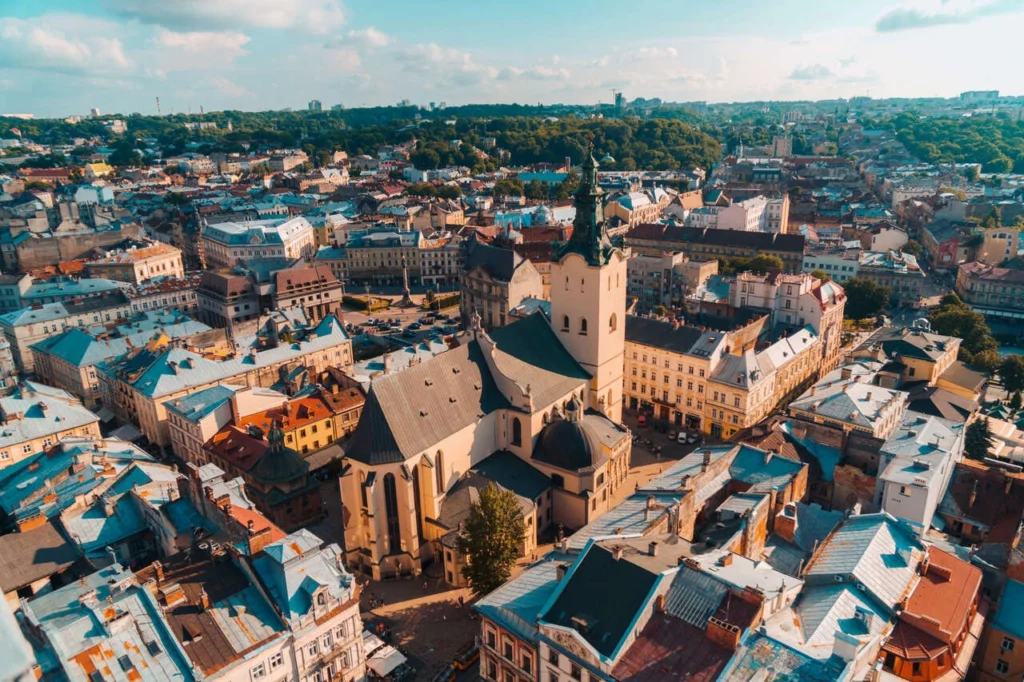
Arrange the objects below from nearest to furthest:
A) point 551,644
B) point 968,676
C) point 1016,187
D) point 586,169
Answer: point 551,644, point 968,676, point 586,169, point 1016,187

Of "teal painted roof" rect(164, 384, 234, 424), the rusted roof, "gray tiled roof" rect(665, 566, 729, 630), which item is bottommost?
"teal painted roof" rect(164, 384, 234, 424)

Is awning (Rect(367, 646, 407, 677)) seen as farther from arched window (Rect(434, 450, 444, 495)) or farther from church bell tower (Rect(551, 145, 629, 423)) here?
church bell tower (Rect(551, 145, 629, 423))

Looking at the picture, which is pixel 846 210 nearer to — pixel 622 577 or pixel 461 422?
pixel 461 422

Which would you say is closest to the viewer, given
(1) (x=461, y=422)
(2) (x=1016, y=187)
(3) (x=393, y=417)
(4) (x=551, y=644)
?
(4) (x=551, y=644)

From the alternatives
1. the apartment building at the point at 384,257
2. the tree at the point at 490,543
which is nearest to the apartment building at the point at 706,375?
the tree at the point at 490,543

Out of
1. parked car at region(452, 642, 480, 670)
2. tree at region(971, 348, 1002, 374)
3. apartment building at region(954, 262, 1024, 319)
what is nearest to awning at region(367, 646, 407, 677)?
parked car at region(452, 642, 480, 670)

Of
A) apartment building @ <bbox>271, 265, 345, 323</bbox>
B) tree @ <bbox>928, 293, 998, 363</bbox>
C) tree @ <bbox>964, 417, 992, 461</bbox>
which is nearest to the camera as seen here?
tree @ <bbox>964, 417, 992, 461</bbox>

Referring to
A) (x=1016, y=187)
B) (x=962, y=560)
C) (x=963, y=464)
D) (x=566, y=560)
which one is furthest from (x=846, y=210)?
(x=566, y=560)

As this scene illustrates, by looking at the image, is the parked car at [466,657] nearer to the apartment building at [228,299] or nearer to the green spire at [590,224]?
the green spire at [590,224]
